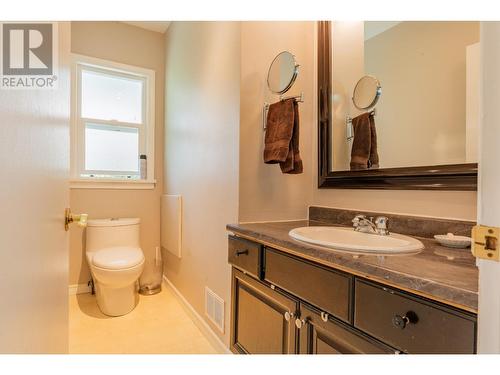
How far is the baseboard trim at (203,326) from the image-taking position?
1.56 m

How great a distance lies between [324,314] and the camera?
2.83 feet

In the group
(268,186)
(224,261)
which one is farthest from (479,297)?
(224,261)

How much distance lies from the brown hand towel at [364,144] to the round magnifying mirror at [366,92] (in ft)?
0.19

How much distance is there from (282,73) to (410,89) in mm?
618

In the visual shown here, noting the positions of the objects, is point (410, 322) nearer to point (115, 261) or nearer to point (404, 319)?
point (404, 319)

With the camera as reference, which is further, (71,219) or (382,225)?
(382,225)

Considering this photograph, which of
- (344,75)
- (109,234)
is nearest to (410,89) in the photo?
(344,75)

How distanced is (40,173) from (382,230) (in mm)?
1190

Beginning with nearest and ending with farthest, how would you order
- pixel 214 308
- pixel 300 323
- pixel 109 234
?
pixel 300 323 < pixel 214 308 < pixel 109 234

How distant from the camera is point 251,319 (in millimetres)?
1265

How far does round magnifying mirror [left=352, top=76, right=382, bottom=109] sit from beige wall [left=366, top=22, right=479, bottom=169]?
28mm

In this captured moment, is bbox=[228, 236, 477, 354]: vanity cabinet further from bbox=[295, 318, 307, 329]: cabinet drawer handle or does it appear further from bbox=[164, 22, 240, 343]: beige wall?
bbox=[164, 22, 240, 343]: beige wall
